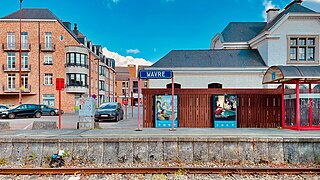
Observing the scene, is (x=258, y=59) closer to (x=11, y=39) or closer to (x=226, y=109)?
(x=226, y=109)

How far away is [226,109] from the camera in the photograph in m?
15.0

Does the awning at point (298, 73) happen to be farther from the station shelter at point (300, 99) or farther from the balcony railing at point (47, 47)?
the balcony railing at point (47, 47)

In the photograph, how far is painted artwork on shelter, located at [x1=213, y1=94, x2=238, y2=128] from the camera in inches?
588

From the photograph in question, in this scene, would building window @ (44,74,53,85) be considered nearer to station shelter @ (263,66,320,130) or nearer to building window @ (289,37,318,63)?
building window @ (289,37,318,63)

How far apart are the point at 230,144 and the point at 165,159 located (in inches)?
99.7

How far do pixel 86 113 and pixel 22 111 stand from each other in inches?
709

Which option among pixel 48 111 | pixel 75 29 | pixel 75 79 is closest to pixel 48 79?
pixel 75 79

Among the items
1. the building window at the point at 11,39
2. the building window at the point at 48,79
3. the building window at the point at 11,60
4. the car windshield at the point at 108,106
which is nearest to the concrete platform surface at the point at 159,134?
the car windshield at the point at 108,106

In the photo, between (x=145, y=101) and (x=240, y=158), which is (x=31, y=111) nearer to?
(x=145, y=101)

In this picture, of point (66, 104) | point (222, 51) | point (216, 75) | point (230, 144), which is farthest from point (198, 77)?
point (66, 104)

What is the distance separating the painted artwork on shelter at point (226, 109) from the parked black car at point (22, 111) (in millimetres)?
22271

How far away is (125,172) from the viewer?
8.55 m

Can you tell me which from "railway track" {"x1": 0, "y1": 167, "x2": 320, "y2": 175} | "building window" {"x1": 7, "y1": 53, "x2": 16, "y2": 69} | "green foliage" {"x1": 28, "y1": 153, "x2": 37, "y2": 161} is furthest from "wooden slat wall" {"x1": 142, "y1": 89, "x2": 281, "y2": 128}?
"building window" {"x1": 7, "y1": 53, "x2": 16, "y2": 69}

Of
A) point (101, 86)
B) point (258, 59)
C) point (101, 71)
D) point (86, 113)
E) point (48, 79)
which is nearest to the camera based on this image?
point (86, 113)
